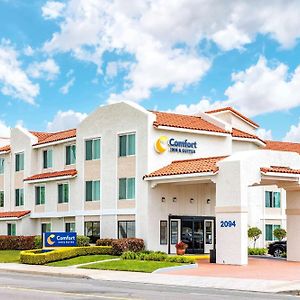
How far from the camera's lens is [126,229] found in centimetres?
4362

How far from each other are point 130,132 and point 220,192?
9220mm

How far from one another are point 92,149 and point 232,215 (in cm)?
1396

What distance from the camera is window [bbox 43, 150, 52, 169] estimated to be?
5303cm

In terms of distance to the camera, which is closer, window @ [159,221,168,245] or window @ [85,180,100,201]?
window @ [159,221,168,245]

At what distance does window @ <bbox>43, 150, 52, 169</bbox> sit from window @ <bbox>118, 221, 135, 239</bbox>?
1116cm

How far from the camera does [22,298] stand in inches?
747

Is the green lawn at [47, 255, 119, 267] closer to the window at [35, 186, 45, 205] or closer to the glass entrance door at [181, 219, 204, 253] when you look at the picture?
the glass entrance door at [181, 219, 204, 253]

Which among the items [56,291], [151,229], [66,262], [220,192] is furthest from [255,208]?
[56,291]

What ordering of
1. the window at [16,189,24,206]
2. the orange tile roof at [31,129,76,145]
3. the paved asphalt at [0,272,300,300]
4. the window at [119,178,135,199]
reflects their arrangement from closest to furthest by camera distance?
the paved asphalt at [0,272,300,300] → the window at [119,178,135,199] → the orange tile roof at [31,129,76,145] → the window at [16,189,24,206]

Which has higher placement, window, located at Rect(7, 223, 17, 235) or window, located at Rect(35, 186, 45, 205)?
window, located at Rect(35, 186, 45, 205)

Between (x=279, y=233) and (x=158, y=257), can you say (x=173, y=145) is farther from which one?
(x=279, y=233)

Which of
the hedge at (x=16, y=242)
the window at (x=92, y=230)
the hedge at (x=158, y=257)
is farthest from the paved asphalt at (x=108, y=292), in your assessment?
the hedge at (x=16, y=242)

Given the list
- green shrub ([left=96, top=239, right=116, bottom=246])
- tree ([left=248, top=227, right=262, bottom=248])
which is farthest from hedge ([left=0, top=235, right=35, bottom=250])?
tree ([left=248, top=227, right=262, bottom=248])

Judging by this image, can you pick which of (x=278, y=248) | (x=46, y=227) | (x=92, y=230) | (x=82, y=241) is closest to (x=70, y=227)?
(x=92, y=230)
